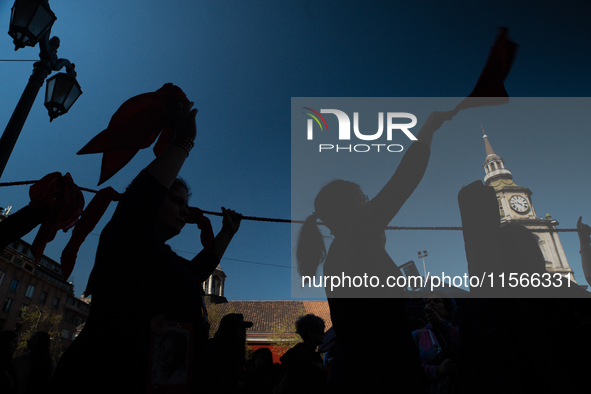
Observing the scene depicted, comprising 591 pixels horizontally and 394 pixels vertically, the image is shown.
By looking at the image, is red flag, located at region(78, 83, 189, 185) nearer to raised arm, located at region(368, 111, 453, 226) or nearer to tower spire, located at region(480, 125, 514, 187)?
raised arm, located at region(368, 111, 453, 226)

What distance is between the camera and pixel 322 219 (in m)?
1.71

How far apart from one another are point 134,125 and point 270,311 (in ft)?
130

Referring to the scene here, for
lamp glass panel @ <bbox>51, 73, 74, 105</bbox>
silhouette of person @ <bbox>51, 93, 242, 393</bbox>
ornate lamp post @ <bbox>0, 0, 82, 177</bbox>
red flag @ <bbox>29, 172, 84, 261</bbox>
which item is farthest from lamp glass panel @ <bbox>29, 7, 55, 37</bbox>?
silhouette of person @ <bbox>51, 93, 242, 393</bbox>

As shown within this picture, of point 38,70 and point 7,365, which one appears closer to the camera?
point 7,365

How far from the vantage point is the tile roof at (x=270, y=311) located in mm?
34938

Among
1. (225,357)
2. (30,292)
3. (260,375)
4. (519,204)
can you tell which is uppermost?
(519,204)

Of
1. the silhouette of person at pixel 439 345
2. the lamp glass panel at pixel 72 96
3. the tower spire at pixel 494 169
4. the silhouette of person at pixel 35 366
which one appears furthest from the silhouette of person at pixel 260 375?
the tower spire at pixel 494 169

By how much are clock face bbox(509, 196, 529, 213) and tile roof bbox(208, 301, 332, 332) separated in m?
37.5

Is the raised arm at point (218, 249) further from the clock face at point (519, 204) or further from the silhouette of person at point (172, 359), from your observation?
the clock face at point (519, 204)

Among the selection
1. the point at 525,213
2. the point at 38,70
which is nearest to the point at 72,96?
the point at 38,70

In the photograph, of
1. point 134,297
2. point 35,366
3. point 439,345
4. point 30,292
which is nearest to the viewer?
point 134,297

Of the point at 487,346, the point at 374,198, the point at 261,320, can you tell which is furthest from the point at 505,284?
the point at 261,320

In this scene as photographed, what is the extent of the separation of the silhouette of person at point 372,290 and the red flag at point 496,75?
0.95ft

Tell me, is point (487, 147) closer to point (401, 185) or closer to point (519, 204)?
point (519, 204)
